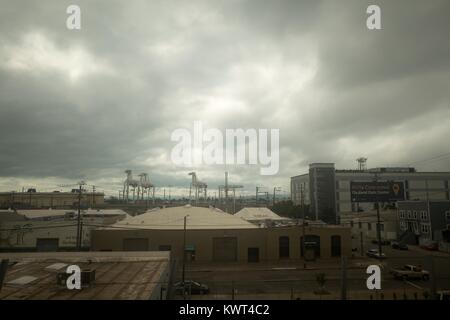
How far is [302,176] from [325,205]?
22.2 metres

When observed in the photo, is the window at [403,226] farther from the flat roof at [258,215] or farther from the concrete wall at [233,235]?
the flat roof at [258,215]

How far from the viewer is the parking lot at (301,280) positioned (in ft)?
65.2

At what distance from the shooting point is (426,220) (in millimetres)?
41656

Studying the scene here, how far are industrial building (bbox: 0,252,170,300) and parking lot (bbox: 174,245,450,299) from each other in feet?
12.3

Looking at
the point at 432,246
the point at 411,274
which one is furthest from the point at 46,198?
the point at 411,274

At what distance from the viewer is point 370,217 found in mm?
52062

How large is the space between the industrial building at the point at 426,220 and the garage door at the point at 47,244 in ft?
155

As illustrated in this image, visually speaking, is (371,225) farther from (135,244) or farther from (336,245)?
(135,244)

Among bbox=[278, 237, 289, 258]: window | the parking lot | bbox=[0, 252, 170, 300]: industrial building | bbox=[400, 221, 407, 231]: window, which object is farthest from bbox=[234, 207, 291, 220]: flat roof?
bbox=[0, 252, 170, 300]: industrial building

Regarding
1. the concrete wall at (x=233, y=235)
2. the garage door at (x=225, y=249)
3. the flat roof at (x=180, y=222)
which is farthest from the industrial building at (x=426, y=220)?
the garage door at (x=225, y=249)

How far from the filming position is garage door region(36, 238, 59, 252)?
3538cm

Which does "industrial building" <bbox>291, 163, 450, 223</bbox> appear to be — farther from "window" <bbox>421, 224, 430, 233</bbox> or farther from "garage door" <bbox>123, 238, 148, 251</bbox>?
"garage door" <bbox>123, 238, 148, 251</bbox>

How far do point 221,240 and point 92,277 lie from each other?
20.6 meters
